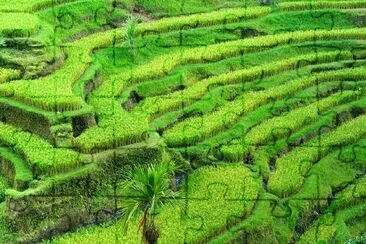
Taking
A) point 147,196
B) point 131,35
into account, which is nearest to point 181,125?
point 131,35

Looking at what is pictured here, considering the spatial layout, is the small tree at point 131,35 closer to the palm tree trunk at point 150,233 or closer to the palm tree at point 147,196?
the palm tree at point 147,196

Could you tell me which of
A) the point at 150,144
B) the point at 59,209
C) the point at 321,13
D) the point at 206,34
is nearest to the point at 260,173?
the point at 150,144

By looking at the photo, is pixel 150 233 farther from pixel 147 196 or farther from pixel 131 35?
pixel 131 35

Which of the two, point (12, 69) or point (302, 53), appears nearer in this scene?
point (12, 69)

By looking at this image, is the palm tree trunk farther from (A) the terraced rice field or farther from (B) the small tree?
(B) the small tree

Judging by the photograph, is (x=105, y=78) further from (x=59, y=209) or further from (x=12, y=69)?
(x=59, y=209)

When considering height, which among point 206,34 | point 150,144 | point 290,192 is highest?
point 206,34

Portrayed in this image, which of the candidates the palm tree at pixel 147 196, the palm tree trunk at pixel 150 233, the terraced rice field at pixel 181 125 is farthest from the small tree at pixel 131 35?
the palm tree trunk at pixel 150 233

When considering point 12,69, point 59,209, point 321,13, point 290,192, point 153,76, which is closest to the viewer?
point 59,209
